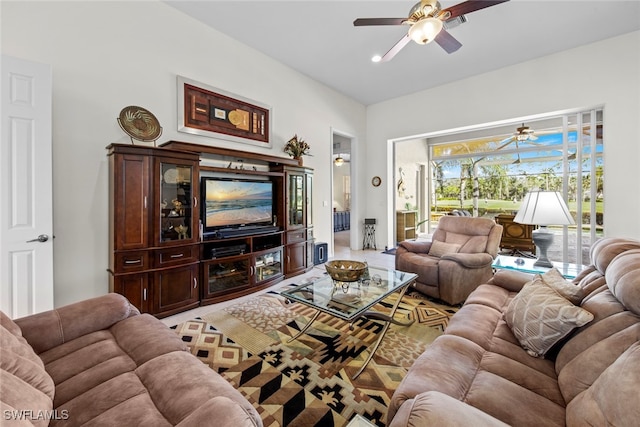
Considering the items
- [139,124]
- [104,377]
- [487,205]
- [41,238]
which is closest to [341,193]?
[487,205]

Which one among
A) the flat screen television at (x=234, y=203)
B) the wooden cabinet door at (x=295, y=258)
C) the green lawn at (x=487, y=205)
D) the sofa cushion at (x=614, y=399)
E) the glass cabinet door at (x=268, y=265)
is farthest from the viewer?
the green lawn at (x=487, y=205)

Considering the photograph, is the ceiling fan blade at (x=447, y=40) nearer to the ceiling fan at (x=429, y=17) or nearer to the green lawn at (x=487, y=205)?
the ceiling fan at (x=429, y=17)

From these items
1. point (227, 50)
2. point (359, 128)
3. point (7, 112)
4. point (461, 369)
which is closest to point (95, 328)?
point (7, 112)

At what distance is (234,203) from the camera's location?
3.55 meters

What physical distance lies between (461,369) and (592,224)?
15.6 feet

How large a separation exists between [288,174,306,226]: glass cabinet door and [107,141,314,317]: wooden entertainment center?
11.4 inches

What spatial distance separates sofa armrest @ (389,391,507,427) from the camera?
2.45 ft

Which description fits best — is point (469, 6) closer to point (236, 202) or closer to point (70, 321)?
point (236, 202)

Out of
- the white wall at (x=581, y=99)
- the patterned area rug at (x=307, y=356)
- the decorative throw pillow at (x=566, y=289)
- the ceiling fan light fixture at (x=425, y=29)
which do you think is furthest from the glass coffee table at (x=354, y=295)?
the white wall at (x=581, y=99)

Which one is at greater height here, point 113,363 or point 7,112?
point 7,112

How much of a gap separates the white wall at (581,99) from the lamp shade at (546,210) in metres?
1.99

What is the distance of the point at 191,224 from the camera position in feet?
9.73

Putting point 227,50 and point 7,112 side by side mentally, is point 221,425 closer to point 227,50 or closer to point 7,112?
point 7,112

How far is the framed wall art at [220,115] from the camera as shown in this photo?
3293 mm
